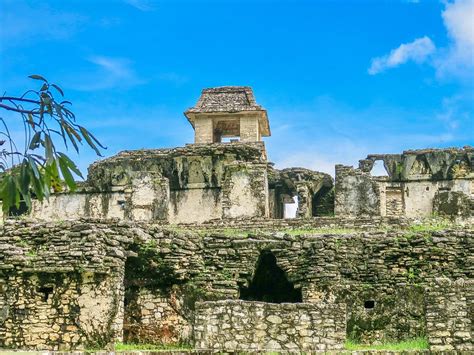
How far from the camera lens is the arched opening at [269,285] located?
52.6ft

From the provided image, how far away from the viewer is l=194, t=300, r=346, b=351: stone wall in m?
11.5

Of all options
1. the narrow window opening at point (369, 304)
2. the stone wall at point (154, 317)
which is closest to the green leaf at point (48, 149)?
the stone wall at point (154, 317)

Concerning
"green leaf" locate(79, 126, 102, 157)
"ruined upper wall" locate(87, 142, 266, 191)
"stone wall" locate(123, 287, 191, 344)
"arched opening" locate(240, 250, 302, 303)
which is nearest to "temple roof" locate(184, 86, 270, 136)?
"ruined upper wall" locate(87, 142, 266, 191)

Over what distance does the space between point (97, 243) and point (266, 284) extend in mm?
3940

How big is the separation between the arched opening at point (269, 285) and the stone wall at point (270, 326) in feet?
14.1

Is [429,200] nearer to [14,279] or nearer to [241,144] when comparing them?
[241,144]

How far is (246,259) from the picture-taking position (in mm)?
15797

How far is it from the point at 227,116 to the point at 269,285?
18.3 metres

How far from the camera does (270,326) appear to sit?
1157 centimetres

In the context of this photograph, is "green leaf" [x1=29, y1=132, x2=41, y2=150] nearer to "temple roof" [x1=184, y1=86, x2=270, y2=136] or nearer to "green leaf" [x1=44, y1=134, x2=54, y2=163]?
"green leaf" [x1=44, y1=134, x2=54, y2=163]

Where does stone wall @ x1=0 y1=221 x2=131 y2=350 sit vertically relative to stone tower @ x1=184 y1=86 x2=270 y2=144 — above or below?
below

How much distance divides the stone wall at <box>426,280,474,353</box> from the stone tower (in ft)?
69.8

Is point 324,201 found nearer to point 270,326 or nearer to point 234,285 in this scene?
point 234,285

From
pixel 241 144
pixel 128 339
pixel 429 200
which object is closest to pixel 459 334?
pixel 128 339
